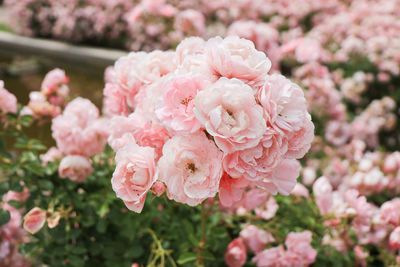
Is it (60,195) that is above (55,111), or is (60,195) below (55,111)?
below

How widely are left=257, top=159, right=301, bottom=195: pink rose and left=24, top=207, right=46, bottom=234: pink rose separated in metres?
0.70

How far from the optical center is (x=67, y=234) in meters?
1.38

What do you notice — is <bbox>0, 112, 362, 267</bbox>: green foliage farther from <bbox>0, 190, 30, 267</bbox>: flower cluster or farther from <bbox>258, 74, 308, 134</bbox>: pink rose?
<bbox>258, 74, 308, 134</bbox>: pink rose

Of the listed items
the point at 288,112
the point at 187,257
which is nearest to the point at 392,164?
the point at 187,257

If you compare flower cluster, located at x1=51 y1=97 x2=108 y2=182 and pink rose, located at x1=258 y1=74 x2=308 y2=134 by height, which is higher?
pink rose, located at x1=258 y1=74 x2=308 y2=134

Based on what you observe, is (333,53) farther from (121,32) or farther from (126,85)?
(121,32)

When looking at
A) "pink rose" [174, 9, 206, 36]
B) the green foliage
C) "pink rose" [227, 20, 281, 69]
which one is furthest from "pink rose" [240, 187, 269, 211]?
"pink rose" [174, 9, 206, 36]

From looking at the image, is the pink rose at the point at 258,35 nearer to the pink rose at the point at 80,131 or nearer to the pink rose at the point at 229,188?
the pink rose at the point at 80,131

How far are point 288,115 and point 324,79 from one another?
89.2 inches

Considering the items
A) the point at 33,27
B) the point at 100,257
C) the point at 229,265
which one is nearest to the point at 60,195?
the point at 100,257

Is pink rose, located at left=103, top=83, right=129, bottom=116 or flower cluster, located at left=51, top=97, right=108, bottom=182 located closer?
pink rose, located at left=103, top=83, right=129, bottom=116

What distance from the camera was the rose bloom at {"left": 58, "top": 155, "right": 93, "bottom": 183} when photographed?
137 centimetres

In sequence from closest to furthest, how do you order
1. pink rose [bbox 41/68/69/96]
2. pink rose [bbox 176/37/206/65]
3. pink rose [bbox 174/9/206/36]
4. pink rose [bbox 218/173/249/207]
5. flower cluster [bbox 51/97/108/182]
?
pink rose [bbox 218/173/249/207], pink rose [bbox 176/37/206/65], flower cluster [bbox 51/97/108/182], pink rose [bbox 41/68/69/96], pink rose [bbox 174/9/206/36]

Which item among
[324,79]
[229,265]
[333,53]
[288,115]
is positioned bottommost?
[333,53]
